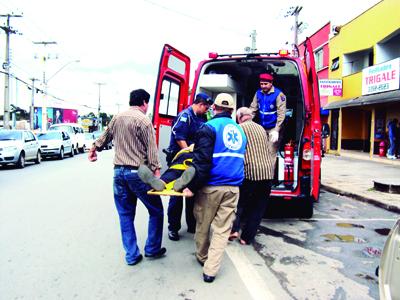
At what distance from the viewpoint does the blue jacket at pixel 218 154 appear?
3.91m

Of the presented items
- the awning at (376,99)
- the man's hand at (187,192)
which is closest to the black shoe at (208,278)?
the man's hand at (187,192)

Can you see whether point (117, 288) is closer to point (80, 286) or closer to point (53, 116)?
point (80, 286)

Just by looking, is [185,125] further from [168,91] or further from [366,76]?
[366,76]

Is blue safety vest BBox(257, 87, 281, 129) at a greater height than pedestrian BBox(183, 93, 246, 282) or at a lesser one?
greater

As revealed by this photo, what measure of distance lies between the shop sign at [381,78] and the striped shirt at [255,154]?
41.1ft

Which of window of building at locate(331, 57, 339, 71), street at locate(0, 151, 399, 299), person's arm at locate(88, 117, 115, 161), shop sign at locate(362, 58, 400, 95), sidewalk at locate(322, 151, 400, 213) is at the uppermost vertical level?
window of building at locate(331, 57, 339, 71)

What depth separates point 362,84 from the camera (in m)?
18.6

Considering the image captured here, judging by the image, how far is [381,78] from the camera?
1664cm

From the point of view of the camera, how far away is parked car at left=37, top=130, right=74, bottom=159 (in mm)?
20953

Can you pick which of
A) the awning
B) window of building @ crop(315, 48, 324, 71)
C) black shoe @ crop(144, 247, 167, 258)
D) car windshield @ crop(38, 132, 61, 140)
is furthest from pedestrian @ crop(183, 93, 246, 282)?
window of building @ crop(315, 48, 324, 71)

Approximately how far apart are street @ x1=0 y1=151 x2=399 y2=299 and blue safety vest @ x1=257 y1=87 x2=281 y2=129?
1625 millimetres

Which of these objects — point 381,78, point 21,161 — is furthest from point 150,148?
point 381,78

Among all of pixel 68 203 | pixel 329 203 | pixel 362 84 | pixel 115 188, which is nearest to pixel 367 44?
pixel 362 84

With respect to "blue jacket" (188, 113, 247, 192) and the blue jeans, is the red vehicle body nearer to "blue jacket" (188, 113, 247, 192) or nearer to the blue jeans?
the blue jeans
